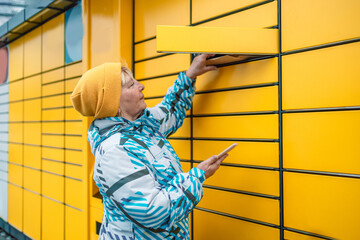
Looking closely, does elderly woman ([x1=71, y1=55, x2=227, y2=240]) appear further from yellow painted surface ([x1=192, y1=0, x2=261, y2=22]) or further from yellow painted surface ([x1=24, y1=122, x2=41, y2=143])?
yellow painted surface ([x1=24, y1=122, x2=41, y2=143])

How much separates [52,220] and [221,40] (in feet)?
11.0

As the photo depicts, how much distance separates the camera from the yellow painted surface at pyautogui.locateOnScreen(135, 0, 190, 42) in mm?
2381

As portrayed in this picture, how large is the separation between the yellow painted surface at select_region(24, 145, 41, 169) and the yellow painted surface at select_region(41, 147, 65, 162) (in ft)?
0.47

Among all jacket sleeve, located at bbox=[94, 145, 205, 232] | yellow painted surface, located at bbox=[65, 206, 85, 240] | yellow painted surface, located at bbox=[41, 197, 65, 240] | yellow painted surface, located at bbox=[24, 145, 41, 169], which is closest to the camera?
jacket sleeve, located at bbox=[94, 145, 205, 232]

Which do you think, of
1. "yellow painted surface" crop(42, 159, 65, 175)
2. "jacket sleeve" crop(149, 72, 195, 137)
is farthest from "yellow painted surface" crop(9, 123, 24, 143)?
"jacket sleeve" crop(149, 72, 195, 137)

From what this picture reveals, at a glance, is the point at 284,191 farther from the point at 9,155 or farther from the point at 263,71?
the point at 9,155

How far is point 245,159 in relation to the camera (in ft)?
6.39

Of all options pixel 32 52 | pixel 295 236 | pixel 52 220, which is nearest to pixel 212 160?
pixel 295 236

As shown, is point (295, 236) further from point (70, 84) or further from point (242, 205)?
point (70, 84)

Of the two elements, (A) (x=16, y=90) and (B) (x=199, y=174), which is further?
(A) (x=16, y=90)

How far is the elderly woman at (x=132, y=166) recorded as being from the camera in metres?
1.34

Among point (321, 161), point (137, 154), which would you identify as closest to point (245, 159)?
point (321, 161)

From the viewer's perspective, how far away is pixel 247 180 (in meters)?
1.93

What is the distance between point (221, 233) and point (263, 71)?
114 cm
